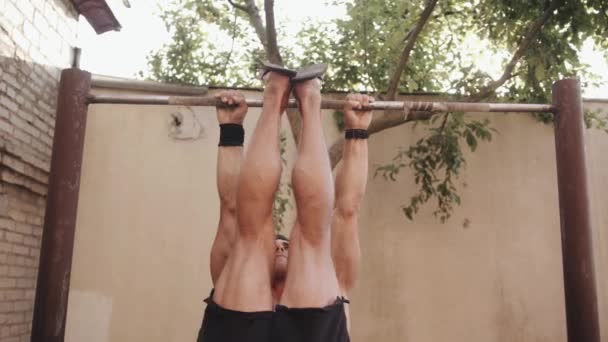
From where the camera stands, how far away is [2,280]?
12.9 feet

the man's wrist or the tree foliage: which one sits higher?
the tree foliage

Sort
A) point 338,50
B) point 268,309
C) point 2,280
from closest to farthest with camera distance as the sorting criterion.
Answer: point 268,309 < point 2,280 < point 338,50

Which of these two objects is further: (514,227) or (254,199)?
(514,227)

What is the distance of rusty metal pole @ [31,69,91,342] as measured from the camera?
91.9 inches

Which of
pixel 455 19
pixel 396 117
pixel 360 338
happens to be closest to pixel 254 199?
pixel 396 117

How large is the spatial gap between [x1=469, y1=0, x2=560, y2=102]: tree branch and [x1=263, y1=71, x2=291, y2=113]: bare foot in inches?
105

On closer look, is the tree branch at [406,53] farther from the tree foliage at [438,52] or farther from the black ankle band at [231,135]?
the black ankle band at [231,135]

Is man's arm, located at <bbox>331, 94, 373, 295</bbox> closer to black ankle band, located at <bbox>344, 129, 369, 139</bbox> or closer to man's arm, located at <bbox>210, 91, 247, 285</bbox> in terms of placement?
black ankle band, located at <bbox>344, 129, 369, 139</bbox>

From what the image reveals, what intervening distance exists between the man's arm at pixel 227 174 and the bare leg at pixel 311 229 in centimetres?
36

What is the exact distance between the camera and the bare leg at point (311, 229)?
210 centimetres

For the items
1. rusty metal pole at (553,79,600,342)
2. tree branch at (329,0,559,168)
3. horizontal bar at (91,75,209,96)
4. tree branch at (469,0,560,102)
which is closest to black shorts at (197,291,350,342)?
rusty metal pole at (553,79,600,342)

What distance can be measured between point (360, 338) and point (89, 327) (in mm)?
2152

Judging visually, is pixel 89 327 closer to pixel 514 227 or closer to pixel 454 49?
pixel 514 227

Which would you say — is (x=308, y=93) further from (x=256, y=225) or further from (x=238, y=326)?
(x=238, y=326)
